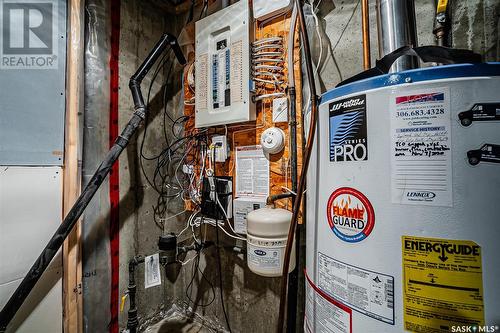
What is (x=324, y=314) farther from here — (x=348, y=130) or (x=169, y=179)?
(x=169, y=179)

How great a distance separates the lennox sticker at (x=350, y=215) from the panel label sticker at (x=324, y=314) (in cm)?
19

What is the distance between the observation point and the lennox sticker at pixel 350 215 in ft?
1.75

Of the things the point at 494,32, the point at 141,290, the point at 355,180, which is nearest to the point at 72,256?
the point at 141,290

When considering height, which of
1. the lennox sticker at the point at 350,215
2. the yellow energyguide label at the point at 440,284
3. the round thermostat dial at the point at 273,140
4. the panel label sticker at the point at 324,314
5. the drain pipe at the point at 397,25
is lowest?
the panel label sticker at the point at 324,314

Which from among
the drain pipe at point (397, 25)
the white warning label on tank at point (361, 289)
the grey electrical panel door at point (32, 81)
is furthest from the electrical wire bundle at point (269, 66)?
the grey electrical panel door at point (32, 81)

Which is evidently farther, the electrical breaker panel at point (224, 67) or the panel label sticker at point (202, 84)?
the panel label sticker at point (202, 84)

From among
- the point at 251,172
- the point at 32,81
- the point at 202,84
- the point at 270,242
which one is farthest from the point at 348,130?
the point at 32,81

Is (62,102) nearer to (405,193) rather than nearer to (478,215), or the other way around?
(405,193)

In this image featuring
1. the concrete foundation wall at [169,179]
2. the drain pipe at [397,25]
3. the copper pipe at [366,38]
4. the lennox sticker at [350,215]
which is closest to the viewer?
the lennox sticker at [350,215]

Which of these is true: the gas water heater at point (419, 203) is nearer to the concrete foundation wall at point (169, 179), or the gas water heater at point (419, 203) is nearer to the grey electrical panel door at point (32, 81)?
the concrete foundation wall at point (169, 179)

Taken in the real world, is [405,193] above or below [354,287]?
above

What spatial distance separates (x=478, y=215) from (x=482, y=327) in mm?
219

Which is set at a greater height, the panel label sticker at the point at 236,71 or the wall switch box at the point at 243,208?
the panel label sticker at the point at 236,71

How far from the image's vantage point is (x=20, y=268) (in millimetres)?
1153
